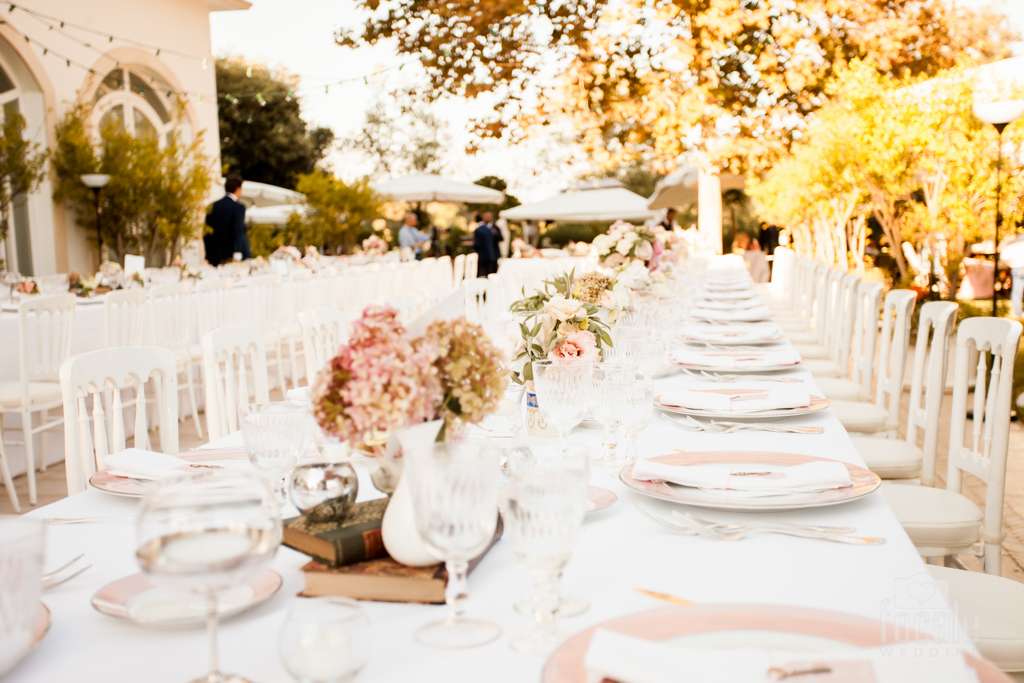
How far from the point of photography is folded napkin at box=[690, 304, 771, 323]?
3.62 metres

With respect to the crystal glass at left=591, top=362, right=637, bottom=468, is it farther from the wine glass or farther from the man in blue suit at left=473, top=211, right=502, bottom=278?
the man in blue suit at left=473, top=211, right=502, bottom=278

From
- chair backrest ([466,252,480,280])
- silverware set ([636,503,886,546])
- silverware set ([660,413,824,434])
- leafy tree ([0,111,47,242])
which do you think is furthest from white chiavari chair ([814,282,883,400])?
chair backrest ([466,252,480,280])

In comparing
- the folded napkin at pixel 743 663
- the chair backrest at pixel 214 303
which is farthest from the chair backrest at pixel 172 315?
the folded napkin at pixel 743 663

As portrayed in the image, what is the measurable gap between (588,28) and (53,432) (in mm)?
4432

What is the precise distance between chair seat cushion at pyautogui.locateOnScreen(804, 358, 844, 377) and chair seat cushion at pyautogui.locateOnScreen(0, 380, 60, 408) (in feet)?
11.6

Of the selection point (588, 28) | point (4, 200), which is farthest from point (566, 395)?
point (4, 200)

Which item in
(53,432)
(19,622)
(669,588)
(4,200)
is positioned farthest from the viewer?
(4,200)

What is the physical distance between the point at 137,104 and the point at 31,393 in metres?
8.03

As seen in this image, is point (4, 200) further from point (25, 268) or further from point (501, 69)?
point (501, 69)

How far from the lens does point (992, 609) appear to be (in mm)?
1561

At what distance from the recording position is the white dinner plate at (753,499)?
4.02 ft

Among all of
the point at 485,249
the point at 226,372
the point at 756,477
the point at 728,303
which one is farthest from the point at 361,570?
the point at 485,249

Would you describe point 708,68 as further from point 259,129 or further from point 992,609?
point 259,129

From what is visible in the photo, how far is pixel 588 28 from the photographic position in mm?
6105
